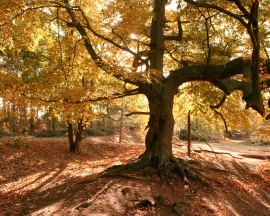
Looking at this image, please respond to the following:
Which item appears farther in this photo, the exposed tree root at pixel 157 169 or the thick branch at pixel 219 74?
the exposed tree root at pixel 157 169

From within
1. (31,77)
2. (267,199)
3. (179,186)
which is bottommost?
(267,199)

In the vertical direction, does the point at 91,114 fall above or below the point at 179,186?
above

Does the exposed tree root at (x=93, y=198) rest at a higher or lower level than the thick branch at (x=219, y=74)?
lower

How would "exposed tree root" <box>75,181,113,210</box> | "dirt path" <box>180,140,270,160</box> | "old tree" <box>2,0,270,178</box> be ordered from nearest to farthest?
"exposed tree root" <box>75,181,113,210</box>
"old tree" <box>2,0,270,178</box>
"dirt path" <box>180,140,270,160</box>

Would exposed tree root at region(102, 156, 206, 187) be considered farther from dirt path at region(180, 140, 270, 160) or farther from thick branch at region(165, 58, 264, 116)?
dirt path at region(180, 140, 270, 160)

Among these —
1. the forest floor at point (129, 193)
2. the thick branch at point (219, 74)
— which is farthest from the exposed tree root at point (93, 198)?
the thick branch at point (219, 74)

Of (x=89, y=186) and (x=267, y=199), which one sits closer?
(x=89, y=186)

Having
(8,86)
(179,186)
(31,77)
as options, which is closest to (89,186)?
(179,186)

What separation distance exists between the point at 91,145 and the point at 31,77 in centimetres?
752

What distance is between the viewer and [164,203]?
6.87 metres

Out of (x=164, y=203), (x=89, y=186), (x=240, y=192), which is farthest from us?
(x=240, y=192)

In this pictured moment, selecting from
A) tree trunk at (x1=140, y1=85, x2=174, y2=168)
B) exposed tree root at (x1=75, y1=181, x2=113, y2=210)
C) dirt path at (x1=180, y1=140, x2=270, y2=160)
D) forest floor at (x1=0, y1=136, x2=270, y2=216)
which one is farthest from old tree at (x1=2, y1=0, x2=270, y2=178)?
dirt path at (x1=180, y1=140, x2=270, y2=160)

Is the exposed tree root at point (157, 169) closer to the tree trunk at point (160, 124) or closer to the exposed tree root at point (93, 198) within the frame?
the tree trunk at point (160, 124)

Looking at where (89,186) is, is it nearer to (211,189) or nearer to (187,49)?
(211,189)
